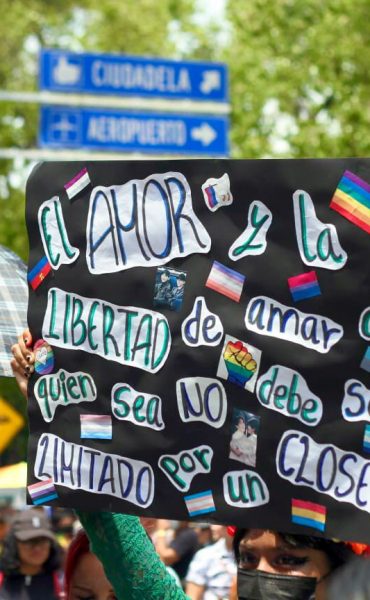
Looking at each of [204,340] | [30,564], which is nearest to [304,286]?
[204,340]

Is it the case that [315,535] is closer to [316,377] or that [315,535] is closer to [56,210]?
[316,377]

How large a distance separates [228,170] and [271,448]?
64 centimetres

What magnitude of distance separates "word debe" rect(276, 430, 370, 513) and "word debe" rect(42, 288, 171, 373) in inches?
17.5

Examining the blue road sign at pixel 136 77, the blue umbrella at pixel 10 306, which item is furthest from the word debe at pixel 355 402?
the blue road sign at pixel 136 77

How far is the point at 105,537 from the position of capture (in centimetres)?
378

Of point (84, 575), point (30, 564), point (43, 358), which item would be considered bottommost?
point (30, 564)

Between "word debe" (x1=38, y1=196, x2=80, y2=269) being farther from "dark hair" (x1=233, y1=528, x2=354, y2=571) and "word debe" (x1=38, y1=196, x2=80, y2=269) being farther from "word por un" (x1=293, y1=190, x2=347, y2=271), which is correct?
"dark hair" (x1=233, y1=528, x2=354, y2=571)

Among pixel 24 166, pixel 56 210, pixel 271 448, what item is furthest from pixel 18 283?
pixel 24 166

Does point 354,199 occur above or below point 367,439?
above

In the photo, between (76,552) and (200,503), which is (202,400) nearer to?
(200,503)

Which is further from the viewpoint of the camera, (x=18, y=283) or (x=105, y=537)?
(x=18, y=283)

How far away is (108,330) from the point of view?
3.84 m

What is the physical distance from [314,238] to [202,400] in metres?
0.48

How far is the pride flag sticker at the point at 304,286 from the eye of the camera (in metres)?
3.41
